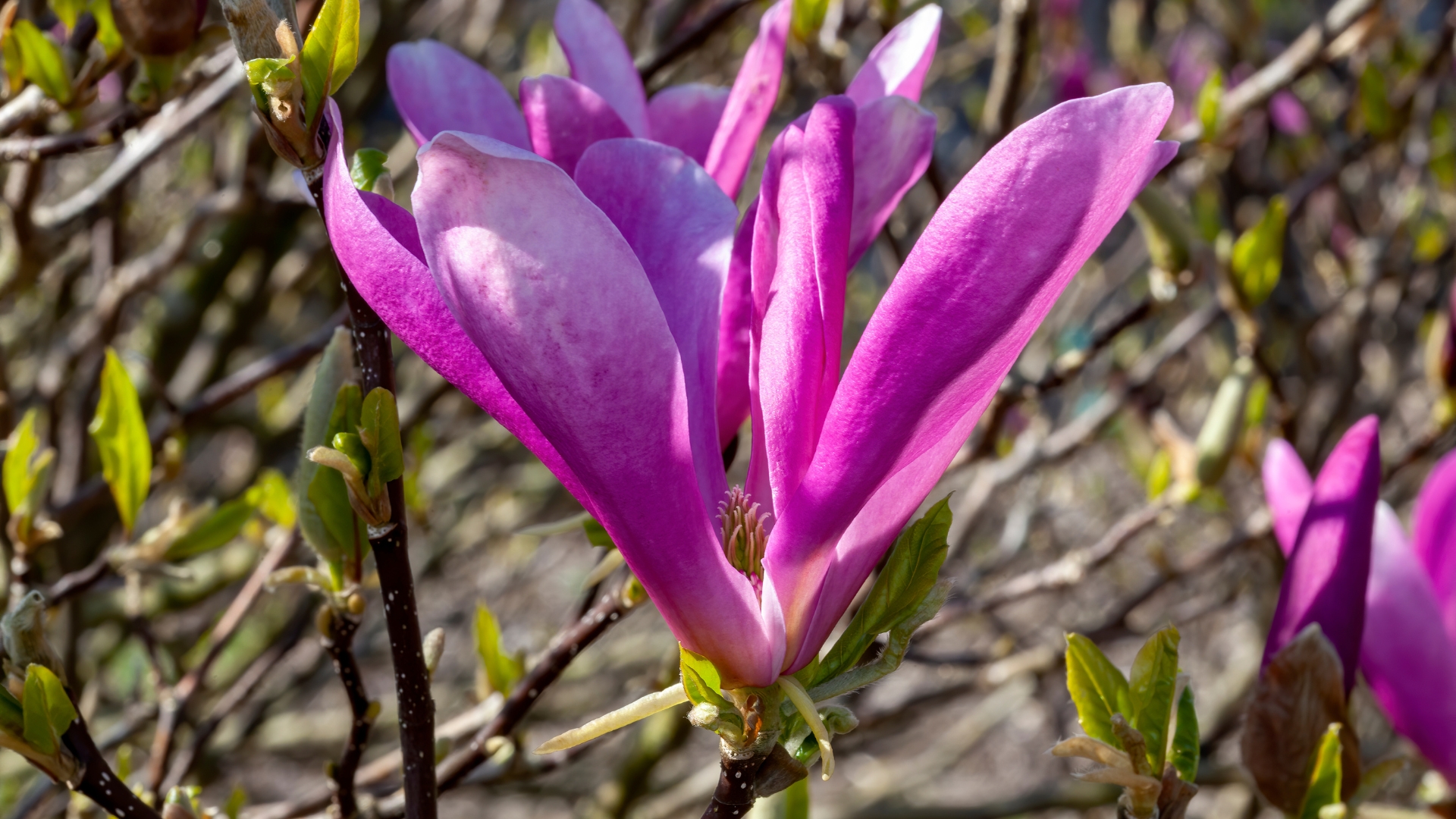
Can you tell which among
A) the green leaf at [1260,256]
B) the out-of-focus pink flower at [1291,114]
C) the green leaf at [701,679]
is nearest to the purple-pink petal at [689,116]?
the green leaf at [701,679]

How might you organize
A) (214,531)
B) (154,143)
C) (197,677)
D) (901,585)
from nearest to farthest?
(901,585) < (214,531) < (197,677) < (154,143)

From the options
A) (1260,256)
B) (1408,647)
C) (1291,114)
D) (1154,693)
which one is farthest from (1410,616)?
(1291,114)

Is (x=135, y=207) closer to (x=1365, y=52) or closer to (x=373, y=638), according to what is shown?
(x=373, y=638)

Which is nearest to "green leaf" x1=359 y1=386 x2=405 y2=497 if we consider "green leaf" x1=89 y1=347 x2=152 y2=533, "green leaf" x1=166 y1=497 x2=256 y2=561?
"green leaf" x1=89 y1=347 x2=152 y2=533

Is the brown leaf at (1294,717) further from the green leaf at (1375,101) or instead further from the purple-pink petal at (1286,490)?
the green leaf at (1375,101)

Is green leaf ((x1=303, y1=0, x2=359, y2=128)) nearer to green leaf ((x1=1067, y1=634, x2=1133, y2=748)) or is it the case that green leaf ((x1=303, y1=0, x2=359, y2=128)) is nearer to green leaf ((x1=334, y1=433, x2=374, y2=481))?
green leaf ((x1=334, y1=433, x2=374, y2=481))

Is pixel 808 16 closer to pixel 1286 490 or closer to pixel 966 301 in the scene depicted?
pixel 1286 490
